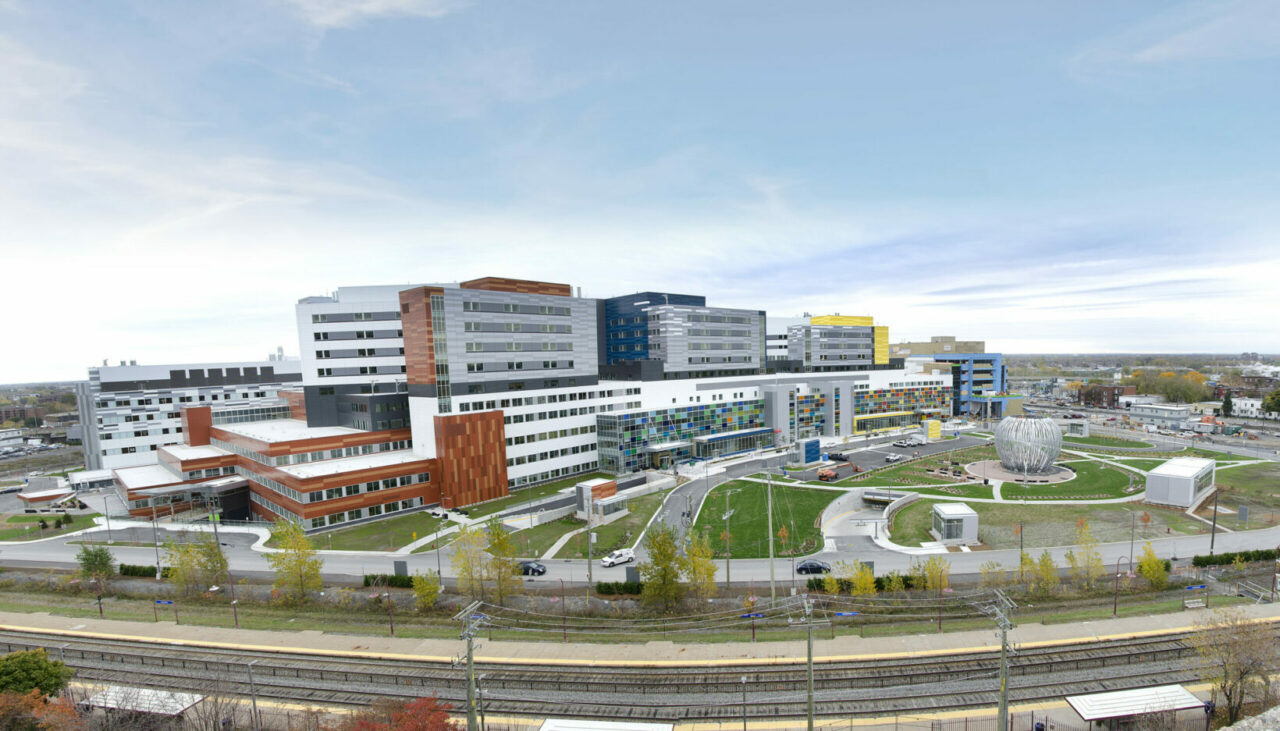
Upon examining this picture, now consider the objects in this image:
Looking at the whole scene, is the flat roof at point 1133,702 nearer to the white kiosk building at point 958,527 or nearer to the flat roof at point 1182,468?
the white kiosk building at point 958,527

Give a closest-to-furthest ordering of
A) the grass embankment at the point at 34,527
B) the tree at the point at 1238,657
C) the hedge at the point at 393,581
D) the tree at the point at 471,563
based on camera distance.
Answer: the tree at the point at 1238,657 → the tree at the point at 471,563 → the hedge at the point at 393,581 → the grass embankment at the point at 34,527

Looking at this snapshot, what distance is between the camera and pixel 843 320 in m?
132

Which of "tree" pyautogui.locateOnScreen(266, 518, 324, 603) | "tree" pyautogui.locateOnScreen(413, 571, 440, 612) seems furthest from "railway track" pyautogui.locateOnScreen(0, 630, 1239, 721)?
"tree" pyautogui.locateOnScreen(266, 518, 324, 603)

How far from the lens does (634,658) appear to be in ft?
105

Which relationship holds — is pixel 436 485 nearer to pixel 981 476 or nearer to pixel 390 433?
pixel 390 433

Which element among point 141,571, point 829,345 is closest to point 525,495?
point 141,571

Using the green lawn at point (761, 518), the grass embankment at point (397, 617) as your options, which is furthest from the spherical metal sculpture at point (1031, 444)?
the grass embankment at point (397, 617)

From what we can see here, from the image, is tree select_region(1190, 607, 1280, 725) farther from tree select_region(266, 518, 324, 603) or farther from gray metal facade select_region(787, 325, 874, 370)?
gray metal facade select_region(787, 325, 874, 370)

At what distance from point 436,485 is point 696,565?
40933mm

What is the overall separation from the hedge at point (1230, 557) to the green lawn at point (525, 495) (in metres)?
61.2

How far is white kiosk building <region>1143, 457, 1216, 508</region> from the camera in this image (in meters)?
57.5

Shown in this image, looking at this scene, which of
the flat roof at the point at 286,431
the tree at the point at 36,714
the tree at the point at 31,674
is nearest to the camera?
the tree at the point at 36,714

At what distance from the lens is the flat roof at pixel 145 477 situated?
70688 mm

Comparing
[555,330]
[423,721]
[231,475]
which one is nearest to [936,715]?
[423,721]
